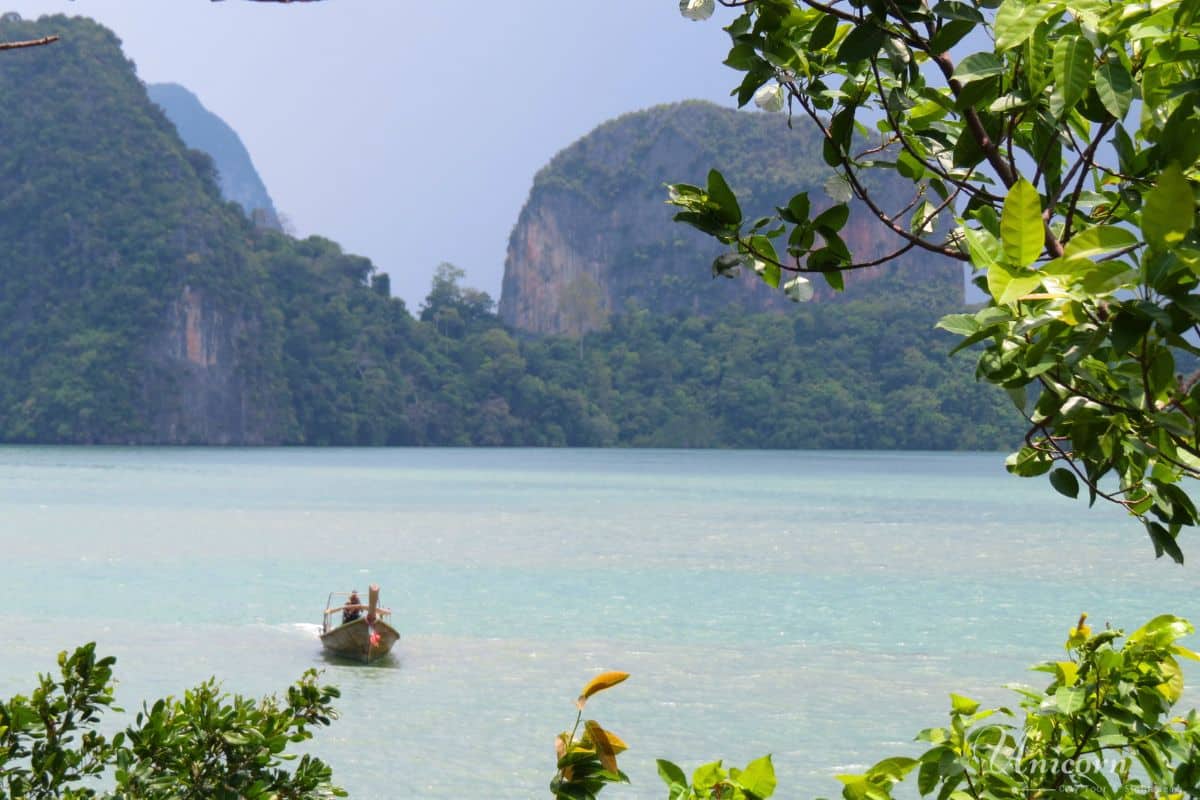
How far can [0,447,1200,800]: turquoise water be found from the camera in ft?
35.7

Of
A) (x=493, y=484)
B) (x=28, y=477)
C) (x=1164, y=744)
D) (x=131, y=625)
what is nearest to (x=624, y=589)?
(x=131, y=625)

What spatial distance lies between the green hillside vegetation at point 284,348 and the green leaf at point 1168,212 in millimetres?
73151

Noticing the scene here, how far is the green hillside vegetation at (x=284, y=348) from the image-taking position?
7388 cm

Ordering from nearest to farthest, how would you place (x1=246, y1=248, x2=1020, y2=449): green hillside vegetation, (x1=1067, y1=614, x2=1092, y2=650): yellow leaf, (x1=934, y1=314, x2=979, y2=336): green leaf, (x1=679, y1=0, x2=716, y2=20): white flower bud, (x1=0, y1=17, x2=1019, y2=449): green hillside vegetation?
(x1=934, y1=314, x2=979, y2=336): green leaf < (x1=679, y1=0, x2=716, y2=20): white flower bud < (x1=1067, y1=614, x2=1092, y2=650): yellow leaf < (x1=0, y1=17, x2=1019, y2=449): green hillside vegetation < (x1=246, y1=248, x2=1020, y2=449): green hillside vegetation

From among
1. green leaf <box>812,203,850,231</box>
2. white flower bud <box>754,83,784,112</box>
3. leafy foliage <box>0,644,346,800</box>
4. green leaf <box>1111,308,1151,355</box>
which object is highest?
white flower bud <box>754,83,784,112</box>

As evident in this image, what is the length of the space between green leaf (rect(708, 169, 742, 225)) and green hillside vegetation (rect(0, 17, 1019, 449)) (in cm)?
7270

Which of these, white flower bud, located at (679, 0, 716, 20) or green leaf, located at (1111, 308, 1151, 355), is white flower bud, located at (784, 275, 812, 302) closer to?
white flower bud, located at (679, 0, 716, 20)

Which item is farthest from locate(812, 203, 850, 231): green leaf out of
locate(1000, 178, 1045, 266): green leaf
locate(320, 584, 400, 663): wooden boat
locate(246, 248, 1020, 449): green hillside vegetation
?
locate(246, 248, 1020, 449): green hillside vegetation

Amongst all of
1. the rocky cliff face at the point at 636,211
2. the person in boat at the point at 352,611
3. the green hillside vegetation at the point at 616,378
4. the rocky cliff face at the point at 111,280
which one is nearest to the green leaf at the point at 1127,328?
the person in boat at the point at 352,611

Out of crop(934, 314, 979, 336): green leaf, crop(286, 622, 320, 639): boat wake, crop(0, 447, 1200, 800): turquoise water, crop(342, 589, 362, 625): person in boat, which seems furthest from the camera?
crop(286, 622, 320, 639): boat wake

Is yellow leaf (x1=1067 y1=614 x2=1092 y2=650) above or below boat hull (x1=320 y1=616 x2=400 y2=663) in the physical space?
above

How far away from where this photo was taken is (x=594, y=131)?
4589 inches

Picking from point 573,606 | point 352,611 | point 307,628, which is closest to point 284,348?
point 573,606

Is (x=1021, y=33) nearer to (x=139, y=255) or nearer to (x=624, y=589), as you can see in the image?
(x=624, y=589)
